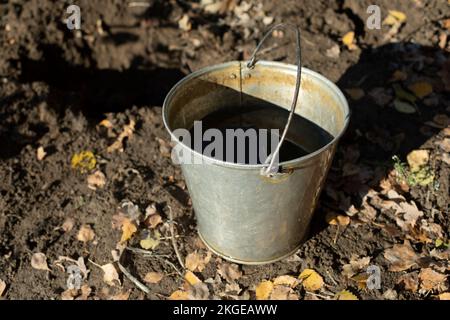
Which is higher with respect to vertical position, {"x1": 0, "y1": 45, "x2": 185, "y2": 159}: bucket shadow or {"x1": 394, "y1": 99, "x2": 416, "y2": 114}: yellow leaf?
{"x1": 394, "y1": 99, "x2": 416, "y2": 114}: yellow leaf

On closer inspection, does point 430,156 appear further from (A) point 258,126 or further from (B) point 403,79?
(A) point 258,126

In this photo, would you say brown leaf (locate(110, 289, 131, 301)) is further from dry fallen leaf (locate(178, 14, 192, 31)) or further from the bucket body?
dry fallen leaf (locate(178, 14, 192, 31))

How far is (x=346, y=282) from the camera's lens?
2.77m

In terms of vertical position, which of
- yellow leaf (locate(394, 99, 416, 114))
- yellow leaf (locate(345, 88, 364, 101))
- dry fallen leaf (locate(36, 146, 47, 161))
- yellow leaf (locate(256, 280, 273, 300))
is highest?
yellow leaf (locate(345, 88, 364, 101))

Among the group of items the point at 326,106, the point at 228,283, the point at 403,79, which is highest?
the point at 326,106

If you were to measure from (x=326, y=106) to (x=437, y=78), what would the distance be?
1.59 metres

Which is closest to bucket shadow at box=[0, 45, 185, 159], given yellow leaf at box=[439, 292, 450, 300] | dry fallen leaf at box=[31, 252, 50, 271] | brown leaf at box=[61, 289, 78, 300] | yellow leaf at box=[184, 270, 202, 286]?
dry fallen leaf at box=[31, 252, 50, 271]

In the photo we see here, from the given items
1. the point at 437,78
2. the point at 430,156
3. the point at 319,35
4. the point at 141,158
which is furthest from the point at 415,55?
the point at 141,158

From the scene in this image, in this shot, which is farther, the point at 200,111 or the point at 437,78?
the point at 437,78

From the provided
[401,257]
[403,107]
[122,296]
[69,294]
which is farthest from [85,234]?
[403,107]

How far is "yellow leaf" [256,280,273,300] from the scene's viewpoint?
→ 2.76m

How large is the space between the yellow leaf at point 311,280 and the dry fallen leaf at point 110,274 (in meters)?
1.09

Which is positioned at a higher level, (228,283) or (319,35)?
(319,35)

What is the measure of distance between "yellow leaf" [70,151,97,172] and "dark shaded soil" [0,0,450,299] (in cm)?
4
